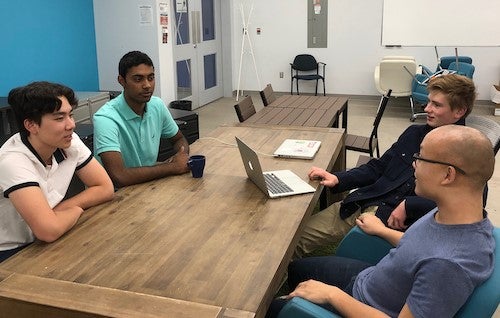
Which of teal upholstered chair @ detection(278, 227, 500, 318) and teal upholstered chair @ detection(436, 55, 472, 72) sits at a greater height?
teal upholstered chair @ detection(436, 55, 472, 72)

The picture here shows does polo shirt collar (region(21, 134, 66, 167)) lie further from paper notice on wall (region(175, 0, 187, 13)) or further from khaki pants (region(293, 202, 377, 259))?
paper notice on wall (region(175, 0, 187, 13))

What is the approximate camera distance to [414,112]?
7.23 metres

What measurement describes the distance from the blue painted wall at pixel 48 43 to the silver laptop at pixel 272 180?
10.8 feet

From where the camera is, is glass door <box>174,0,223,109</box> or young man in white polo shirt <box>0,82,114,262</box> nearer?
young man in white polo shirt <box>0,82,114,262</box>

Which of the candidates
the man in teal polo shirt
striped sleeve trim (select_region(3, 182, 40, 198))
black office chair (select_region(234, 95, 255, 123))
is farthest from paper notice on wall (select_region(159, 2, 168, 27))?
striped sleeve trim (select_region(3, 182, 40, 198))

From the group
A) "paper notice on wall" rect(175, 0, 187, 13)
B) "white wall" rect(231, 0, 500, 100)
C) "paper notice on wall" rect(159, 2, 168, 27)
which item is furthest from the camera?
"white wall" rect(231, 0, 500, 100)

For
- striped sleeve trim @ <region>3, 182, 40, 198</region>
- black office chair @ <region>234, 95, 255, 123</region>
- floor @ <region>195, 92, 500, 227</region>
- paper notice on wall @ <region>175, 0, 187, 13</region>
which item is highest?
paper notice on wall @ <region>175, 0, 187, 13</region>

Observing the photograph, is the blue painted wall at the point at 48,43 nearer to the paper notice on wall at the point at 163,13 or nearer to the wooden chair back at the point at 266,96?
the paper notice on wall at the point at 163,13

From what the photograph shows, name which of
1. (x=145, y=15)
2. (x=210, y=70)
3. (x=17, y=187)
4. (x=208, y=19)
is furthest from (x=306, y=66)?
(x=17, y=187)

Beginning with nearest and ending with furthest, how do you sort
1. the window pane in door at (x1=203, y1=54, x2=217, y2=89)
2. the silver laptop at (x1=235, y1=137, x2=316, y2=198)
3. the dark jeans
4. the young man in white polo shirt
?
the young man in white polo shirt, the dark jeans, the silver laptop at (x1=235, y1=137, x2=316, y2=198), the window pane in door at (x1=203, y1=54, x2=217, y2=89)

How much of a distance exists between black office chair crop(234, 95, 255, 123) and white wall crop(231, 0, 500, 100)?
15.9ft

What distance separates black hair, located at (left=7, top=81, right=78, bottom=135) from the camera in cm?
183

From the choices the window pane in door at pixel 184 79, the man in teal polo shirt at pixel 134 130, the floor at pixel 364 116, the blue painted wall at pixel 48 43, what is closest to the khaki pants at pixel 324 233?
the man in teal polo shirt at pixel 134 130

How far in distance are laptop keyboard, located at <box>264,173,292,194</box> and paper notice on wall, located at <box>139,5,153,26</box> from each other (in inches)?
162
